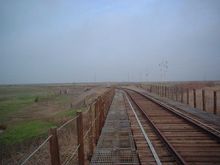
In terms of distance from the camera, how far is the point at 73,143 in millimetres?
14578

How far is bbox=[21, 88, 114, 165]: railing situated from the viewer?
450 cm

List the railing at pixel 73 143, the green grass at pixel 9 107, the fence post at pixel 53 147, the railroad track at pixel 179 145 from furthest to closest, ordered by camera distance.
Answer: the green grass at pixel 9 107 → the railroad track at pixel 179 145 → the railing at pixel 73 143 → the fence post at pixel 53 147

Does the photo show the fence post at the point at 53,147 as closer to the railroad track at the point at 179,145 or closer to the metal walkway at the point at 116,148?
the metal walkway at the point at 116,148

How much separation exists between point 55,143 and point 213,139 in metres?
6.39

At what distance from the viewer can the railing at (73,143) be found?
4.50 m

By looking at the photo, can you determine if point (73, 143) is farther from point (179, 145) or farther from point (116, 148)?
point (179, 145)

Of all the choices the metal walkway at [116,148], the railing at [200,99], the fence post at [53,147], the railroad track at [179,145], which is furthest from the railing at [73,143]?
the railing at [200,99]

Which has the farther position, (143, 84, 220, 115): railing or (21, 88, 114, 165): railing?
(143, 84, 220, 115): railing

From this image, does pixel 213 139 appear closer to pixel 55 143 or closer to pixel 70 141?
pixel 55 143

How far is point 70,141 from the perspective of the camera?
1514cm

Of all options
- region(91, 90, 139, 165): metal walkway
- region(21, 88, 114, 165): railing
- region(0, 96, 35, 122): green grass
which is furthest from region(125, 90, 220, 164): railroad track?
region(0, 96, 35, 122): green grass

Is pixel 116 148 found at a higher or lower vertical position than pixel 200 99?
higher

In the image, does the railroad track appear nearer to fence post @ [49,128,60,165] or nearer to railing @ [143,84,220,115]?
fence post @ [49,128,60,165]

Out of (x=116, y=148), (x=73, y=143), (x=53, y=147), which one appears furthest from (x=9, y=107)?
(x=53, y=147)
